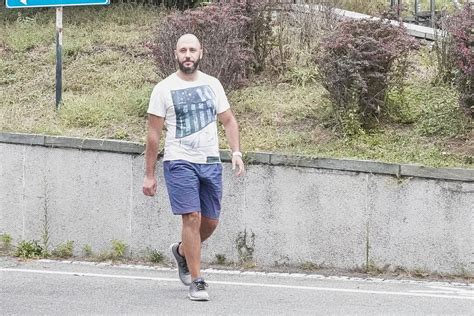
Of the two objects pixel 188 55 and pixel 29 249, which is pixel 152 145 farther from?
pixel 29 249

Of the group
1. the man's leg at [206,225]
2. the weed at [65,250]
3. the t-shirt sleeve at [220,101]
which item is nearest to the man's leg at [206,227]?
the man's leg at [206,225]

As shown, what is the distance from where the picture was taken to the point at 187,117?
25.1ft

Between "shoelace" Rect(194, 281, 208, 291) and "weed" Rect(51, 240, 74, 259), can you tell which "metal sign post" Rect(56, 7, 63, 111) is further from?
"shoelace" Rect(194, 281, 208, 291)

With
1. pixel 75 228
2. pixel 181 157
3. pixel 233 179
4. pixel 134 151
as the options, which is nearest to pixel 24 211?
pixel 75 228

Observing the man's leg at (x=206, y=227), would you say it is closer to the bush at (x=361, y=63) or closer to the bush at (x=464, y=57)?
the bush at (x=361, y=63)

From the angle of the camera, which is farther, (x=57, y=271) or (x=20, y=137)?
(x=20, y=137)

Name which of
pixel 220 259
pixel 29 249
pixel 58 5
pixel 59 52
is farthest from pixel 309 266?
pixel 58 5

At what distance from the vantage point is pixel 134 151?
31.3ft

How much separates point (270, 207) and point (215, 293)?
4.56 ft

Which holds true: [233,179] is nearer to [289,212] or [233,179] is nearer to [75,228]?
[289,212]

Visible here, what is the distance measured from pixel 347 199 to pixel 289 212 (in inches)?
20.9

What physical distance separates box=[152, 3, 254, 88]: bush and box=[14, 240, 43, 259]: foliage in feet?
8.03

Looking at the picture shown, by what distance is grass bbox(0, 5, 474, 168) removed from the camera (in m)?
9.75

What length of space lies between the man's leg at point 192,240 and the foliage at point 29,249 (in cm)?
253
